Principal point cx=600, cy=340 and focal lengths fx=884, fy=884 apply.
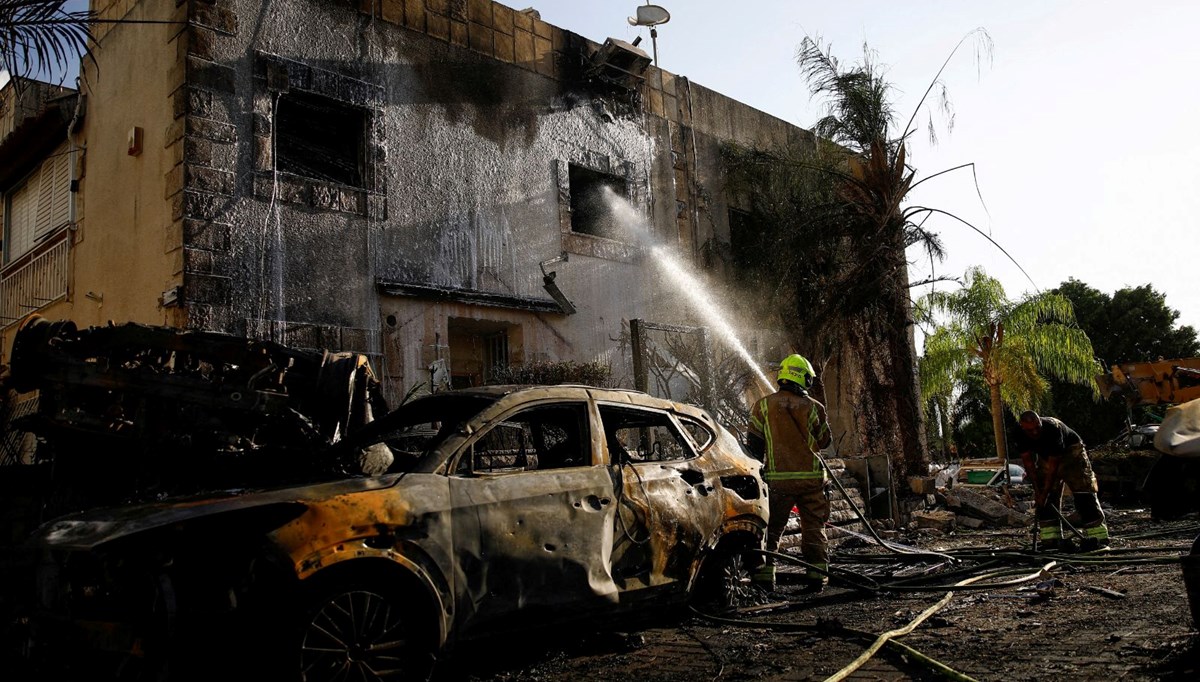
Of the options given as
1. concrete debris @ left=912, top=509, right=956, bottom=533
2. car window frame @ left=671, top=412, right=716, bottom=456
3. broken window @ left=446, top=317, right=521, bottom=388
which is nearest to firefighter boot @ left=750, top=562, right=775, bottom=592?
car window frame @ left=671, top=412, right=716, bottom=456

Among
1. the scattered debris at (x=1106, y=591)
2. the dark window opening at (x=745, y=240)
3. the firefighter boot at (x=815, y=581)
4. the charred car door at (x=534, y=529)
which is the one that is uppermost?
the dark window opening at (x=745, y=240)

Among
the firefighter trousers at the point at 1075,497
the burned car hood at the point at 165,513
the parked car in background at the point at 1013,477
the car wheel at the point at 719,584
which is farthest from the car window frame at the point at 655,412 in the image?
the parked car in background at the point at 1013,477

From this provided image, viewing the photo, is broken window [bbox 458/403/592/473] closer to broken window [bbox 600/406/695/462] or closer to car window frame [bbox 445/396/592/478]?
car window frame [bbox 445/396/592/478]

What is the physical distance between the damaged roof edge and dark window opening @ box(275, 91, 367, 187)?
1391 millimetres

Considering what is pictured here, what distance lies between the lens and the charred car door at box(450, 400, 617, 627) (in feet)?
13.9

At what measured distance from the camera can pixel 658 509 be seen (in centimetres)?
522

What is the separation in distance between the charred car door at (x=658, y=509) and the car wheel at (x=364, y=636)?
1332mm

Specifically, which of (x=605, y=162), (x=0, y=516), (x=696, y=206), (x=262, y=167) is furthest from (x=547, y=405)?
(x=696, y=206)

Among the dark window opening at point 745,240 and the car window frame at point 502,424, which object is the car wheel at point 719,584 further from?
the dark window opening at point 745,240

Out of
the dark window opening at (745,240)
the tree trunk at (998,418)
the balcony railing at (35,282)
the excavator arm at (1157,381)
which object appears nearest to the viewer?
the balcony railing at (35,282)

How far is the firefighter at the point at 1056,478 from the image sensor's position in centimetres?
840

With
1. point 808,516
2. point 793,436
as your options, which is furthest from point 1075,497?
point 793,436

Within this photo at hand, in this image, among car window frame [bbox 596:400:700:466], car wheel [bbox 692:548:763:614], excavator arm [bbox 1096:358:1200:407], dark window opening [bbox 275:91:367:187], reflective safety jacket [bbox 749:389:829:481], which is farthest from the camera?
excavator arm [bbox 1096:358:1200:407]

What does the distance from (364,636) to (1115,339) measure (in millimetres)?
42216
